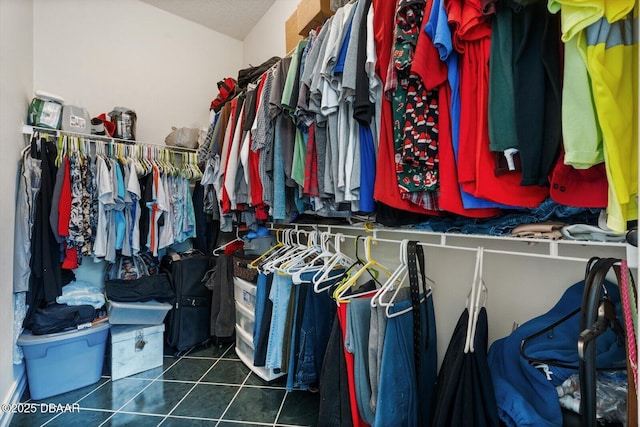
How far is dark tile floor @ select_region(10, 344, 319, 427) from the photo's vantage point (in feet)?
5.11

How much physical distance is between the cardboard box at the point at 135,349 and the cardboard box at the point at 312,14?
2.27 m

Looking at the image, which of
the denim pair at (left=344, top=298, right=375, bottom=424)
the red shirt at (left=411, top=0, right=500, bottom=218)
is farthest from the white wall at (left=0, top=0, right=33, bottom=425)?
the red shirt at (left=411, top=0, right=500, bottom=218)

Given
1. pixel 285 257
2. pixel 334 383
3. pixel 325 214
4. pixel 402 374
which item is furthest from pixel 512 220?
pixel 285 257

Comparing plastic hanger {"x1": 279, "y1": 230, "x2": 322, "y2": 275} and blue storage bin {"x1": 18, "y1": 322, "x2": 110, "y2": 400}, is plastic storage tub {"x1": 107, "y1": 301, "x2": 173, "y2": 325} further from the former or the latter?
plastic hanger {"x1": 279, "y1": 230, "x2": 322, "y2": 275}

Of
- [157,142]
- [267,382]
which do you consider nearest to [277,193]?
[267,382]

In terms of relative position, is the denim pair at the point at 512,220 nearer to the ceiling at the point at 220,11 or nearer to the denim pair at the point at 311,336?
the denim pair at the point at 311,336

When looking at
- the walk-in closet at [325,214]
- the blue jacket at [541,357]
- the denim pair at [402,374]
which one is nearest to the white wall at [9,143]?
the walk-in closet at [325,214]

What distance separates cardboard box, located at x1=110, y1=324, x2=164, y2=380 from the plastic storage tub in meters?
0.05

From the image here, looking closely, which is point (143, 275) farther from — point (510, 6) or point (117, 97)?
point (510, 6)

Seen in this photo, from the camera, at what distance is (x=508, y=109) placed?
2.42ft

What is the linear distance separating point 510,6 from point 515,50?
0.35ft

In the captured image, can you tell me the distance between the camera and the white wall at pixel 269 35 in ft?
8.33

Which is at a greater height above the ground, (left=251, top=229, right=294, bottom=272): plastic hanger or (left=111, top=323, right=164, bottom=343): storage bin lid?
(left=251, top=229, right=294, bottom=272): plastic hanger

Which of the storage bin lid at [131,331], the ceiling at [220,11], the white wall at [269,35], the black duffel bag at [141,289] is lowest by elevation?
the storage bin lid at [131,331]
